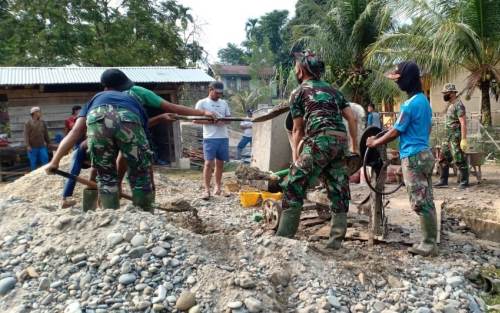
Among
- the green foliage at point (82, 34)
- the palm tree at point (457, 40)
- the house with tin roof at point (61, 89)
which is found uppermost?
the green foliage at point (82, 34)

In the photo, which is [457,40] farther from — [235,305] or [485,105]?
[235,305]

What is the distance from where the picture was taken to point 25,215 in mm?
4812

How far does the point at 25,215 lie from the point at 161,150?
382 inches

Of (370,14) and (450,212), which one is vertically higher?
(370,14)

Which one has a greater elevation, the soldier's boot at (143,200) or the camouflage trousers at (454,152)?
the camouflage trousers at (454,152)

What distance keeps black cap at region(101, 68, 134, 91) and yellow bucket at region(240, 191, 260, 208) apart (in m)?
2.69

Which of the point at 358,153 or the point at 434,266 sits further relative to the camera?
the point at 358,153

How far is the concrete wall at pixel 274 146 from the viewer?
27.5ft

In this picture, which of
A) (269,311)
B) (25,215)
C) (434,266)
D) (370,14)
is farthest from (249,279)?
(370,14)

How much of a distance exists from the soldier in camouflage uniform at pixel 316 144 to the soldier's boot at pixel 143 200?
1.33 meters

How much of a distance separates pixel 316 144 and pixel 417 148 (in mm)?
983

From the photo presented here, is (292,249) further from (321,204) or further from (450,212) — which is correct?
(450,212)

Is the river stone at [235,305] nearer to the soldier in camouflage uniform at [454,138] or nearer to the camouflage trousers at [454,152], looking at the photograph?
the soldier in camouflage uniform at [454,138]

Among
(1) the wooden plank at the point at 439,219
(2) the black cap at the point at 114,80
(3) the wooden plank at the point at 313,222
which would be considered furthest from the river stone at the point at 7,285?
(1) the wooden plank at the point at 439,219
